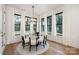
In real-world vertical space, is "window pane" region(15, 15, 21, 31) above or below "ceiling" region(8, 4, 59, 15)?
below

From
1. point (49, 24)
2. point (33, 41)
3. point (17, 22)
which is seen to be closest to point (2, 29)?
point (17, 22)

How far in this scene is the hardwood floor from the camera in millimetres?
1799

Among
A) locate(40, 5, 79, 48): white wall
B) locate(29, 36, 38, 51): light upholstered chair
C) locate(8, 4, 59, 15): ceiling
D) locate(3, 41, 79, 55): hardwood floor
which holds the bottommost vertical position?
locate(3, 41, 79, 55): hardwood floor

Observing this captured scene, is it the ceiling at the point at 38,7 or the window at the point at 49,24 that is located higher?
the ceiling at the point at 38,7

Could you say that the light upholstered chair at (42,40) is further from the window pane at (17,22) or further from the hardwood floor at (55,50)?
the window pane at (17,22)

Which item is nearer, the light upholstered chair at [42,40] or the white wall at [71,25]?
the white wall at [71,25]

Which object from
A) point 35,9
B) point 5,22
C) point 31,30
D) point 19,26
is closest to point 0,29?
point 5,22

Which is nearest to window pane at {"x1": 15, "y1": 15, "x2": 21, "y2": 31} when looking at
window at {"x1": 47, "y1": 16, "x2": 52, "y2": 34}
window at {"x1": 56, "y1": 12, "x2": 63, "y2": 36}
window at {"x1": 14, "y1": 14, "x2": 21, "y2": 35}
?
window at {"x1": 14, "y1": 14, "x2": 21, "y2": 35}

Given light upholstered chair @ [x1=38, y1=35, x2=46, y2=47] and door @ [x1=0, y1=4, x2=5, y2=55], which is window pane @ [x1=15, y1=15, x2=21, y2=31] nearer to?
door @ [x1=0, y1=4, x2=5, y2=55]

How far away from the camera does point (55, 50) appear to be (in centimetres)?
185

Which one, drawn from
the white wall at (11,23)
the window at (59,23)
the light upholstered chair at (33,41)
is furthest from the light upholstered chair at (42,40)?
the white wall at (11,23)

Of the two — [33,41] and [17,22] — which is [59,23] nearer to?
[33,41]

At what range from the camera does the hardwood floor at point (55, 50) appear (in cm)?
180
